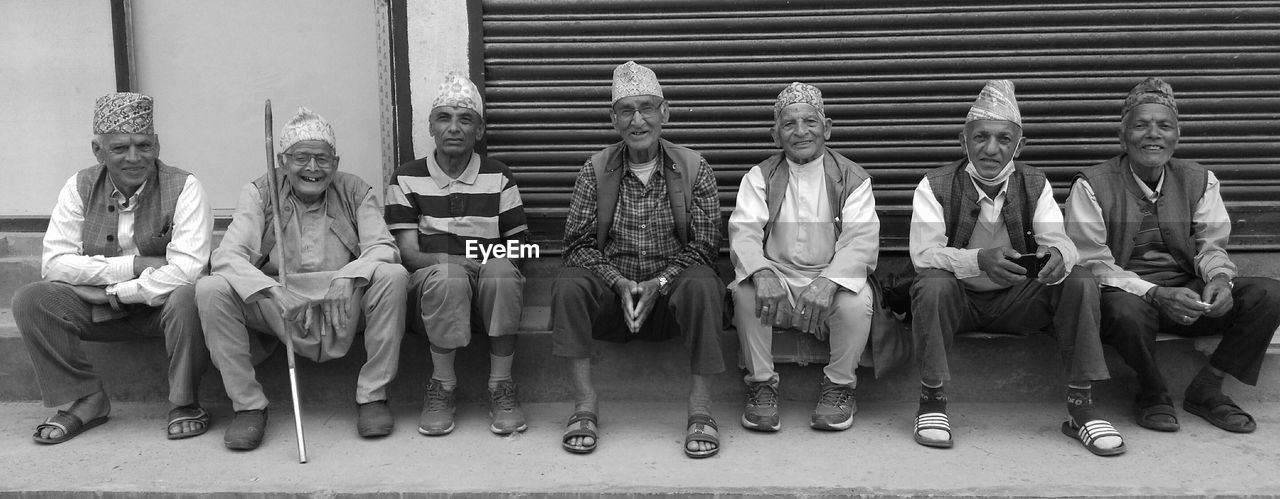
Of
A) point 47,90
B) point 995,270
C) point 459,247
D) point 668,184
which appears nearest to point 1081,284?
point 995,270

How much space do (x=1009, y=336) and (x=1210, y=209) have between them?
3.34 feet

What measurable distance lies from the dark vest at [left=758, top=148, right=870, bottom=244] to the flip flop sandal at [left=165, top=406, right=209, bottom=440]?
248cm

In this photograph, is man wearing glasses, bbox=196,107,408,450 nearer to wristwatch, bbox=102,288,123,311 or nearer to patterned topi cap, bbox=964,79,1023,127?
wristwatch, bbox=102,288,123,311

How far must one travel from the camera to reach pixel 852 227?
13.0 feet

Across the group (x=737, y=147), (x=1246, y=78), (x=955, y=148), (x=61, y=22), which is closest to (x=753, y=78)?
(x=737, y=147)

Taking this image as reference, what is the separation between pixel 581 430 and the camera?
145 inches

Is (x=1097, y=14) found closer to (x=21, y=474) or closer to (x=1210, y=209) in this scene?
(x=1210, y=209)

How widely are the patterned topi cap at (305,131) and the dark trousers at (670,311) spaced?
47.3 inches

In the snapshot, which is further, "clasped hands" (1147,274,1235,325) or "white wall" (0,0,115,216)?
"white wall" (0,0,115,216)

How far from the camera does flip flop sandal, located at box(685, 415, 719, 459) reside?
3.59 meters

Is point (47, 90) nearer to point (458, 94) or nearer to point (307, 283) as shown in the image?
point (307, 283)

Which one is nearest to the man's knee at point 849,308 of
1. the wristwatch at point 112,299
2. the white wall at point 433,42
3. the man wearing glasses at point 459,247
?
the man wearing glasses at point 459,247

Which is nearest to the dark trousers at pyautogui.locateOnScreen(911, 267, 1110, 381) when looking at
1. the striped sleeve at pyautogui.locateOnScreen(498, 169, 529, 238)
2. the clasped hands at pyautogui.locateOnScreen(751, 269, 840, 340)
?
the clasped hands at pyautogui.locateOnScreen(751, 269, 840, 340)

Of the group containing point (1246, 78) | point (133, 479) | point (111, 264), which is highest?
point (1246, 78)
